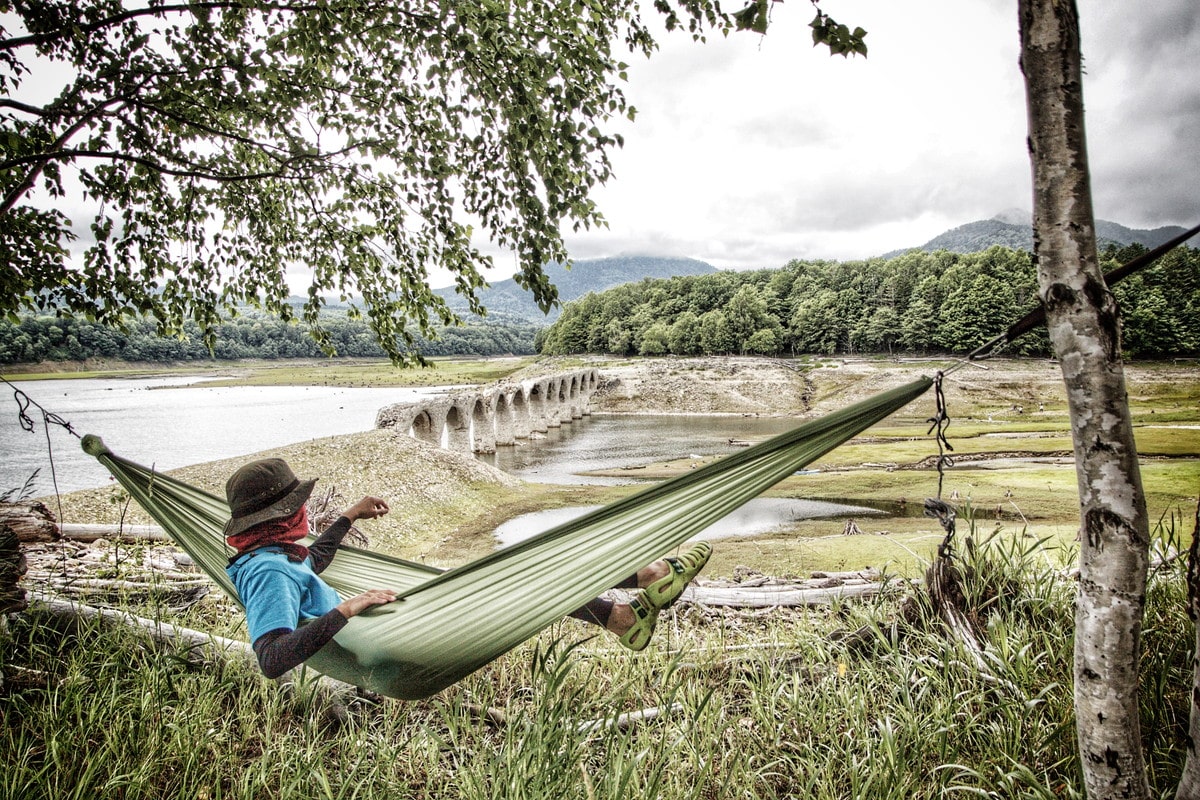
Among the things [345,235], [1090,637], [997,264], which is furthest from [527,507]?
[997,264]

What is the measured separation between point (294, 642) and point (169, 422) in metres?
41.7

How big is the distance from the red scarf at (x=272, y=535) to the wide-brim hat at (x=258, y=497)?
3 cm

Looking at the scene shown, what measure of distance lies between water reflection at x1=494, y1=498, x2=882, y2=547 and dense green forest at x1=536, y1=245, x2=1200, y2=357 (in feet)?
57.4

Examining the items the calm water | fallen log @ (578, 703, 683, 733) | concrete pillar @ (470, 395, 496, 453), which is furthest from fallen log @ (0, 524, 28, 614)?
concrete pillar @ (470, 395, 496, 453)

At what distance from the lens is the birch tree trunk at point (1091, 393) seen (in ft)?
4.59

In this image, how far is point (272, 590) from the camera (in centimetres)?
179

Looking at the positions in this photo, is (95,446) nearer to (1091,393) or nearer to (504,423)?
(1091,393)

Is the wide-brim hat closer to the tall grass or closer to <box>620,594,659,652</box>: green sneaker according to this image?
the tall grass

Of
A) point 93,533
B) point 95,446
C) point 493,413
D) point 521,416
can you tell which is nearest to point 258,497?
point 95,446

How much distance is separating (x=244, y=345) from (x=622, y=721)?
86.7 meters

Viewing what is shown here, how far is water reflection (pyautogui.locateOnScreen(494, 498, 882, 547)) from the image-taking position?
42.1 ft

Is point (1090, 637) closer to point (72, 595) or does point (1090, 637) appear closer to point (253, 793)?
point (253, 793)

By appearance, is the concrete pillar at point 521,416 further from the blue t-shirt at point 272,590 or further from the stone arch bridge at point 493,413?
the blue t-shirt at point 272,590

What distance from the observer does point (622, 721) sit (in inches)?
92.1
